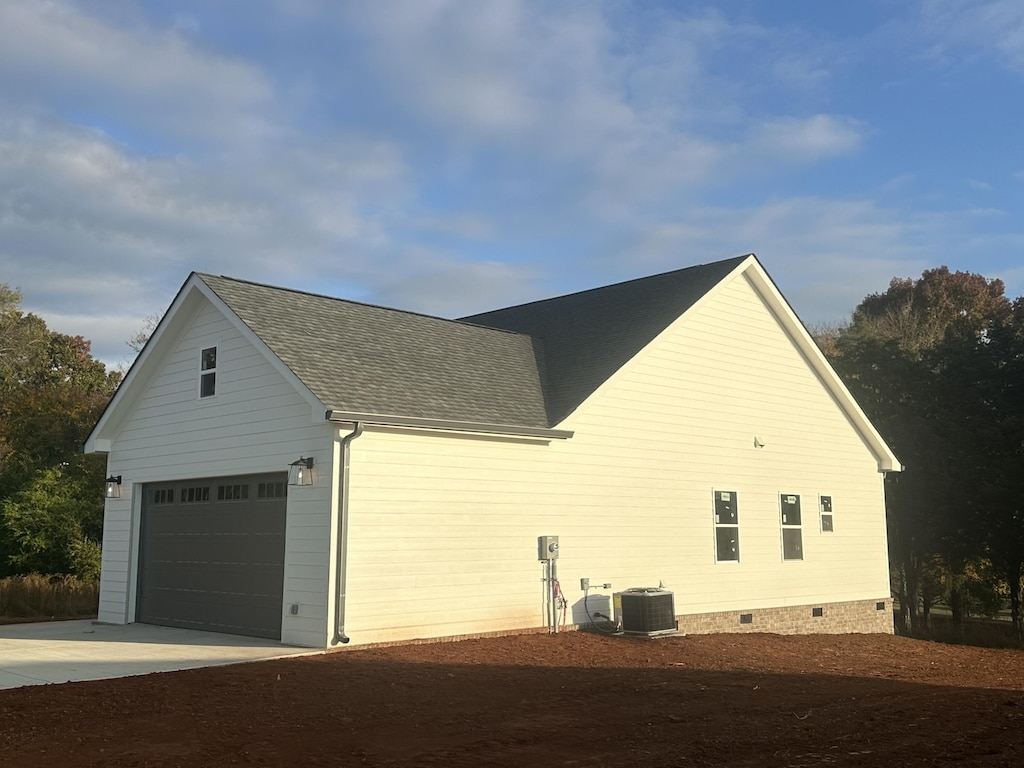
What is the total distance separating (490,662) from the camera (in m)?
11.8

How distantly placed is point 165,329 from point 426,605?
674cm

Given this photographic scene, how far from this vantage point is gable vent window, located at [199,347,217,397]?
15.6 metres

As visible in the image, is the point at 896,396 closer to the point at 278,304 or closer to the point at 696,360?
the point at 696,360

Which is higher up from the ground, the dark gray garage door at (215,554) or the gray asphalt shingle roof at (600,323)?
the gray asphalt shingle roof at (600,323)

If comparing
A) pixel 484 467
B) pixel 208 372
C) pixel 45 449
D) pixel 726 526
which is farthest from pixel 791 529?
pixel 45 449

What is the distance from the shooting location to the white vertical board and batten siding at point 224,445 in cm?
1292

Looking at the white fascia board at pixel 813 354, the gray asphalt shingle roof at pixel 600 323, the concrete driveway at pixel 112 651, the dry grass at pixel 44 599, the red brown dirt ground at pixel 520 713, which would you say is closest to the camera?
the red brown dirt ground at pixel 520 713

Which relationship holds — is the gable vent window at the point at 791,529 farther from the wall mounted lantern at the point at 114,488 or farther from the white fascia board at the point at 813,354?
the wall mounted lantern at the point at 114,488

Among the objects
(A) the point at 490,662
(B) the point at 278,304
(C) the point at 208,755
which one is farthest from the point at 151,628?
(C) the point at 208,755

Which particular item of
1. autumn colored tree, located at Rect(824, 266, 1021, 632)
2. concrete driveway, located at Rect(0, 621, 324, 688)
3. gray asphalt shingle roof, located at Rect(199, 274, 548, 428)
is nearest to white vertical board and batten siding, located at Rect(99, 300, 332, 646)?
gray asphalt shingle roof, located at Rect(199, 274, 548, 428)

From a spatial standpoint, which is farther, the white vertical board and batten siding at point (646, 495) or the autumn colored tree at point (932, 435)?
the autumn colored tree at point (932, 435)

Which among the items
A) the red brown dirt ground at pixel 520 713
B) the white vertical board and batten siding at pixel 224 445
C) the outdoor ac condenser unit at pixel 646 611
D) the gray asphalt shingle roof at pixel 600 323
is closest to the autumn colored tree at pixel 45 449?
the white vertical board and batten siding at pixel 224 445

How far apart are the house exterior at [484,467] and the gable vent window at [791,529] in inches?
1.8

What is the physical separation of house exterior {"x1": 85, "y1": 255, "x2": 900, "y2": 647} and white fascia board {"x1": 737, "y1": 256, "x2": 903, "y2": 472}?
2.1 inches
